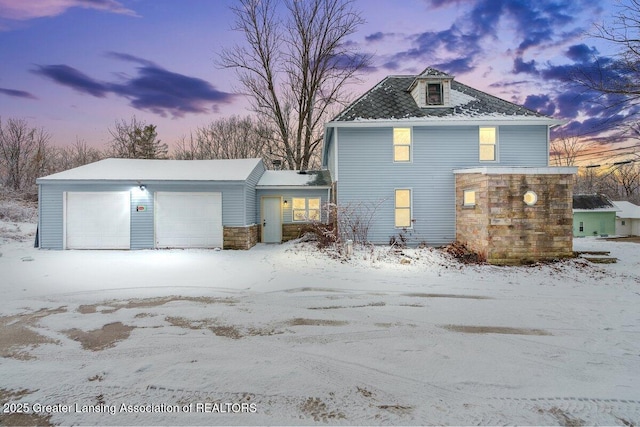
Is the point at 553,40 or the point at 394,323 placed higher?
the point at 553,40

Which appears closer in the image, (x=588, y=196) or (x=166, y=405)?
(x=166, y=405)

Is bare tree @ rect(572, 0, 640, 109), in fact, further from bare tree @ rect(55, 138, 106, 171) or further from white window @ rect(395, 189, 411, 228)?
bare tree @ rect(55, 138, 106, 171)

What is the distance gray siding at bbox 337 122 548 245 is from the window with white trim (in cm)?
19

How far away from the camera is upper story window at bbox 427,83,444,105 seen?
12.2 meters

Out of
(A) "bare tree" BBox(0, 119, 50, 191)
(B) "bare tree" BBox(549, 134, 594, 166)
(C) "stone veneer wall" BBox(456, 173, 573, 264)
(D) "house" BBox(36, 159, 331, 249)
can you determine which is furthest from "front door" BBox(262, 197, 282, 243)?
(B) "bare tree" BBox(549, 134, 594, 166)

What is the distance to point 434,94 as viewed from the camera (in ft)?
40.3

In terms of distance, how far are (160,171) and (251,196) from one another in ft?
13.0

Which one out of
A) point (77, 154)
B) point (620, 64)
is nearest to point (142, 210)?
point (620, 64)

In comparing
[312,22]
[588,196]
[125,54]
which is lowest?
[588,196]

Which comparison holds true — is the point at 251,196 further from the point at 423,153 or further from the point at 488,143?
the point at 488,143

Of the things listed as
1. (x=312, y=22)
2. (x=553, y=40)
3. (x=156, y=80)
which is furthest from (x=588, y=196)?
(x=156, y=80)

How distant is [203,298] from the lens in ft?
18.4

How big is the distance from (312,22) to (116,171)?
16018 mm

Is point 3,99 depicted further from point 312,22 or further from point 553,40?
point 553,40
